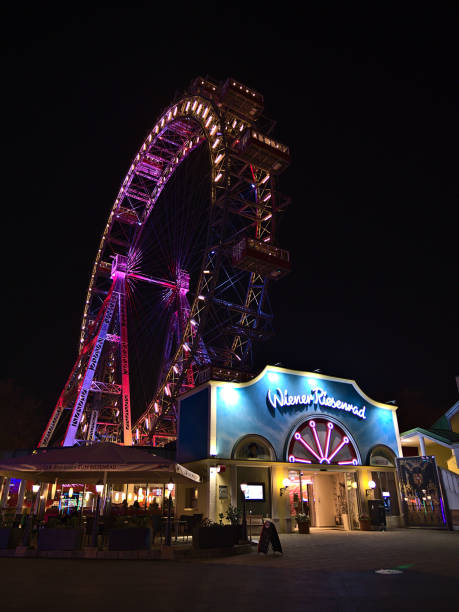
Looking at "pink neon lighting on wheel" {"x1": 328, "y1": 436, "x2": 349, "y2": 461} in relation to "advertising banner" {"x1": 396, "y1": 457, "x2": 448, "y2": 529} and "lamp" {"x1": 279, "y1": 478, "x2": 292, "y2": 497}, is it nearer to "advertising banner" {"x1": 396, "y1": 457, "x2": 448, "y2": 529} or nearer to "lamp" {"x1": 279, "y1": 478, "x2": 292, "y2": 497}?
"lamp" {"x1": 279, "y1": 478, "x2": 292, "y2": 497}

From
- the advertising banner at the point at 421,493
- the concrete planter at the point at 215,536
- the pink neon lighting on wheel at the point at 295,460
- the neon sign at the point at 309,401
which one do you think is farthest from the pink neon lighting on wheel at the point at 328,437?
the concrete planter at the point at 215,536

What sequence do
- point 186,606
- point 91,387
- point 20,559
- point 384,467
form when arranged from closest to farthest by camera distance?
point 186,606, point 20,559, point 384,467, point 91,387

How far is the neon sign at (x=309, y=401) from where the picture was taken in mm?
19125

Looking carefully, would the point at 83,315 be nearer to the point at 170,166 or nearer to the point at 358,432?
the point at 170,166

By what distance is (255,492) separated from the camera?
691 inches

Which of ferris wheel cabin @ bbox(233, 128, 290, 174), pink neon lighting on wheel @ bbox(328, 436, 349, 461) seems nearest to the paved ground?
pink neon lighting on wheel @ bbox(328, 436, 349, 461)

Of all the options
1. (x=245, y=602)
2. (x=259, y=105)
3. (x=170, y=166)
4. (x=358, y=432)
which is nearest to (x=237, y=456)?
(x=358, y=432)

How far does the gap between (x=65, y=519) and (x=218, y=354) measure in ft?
43.2

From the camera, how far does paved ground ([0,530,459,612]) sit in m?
5.73

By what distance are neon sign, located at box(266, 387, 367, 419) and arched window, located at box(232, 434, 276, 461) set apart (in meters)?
1.56

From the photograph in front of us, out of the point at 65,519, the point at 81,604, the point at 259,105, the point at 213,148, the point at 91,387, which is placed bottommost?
the point at 81,604

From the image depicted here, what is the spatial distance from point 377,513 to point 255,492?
17.9 feet

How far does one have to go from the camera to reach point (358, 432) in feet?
68.9

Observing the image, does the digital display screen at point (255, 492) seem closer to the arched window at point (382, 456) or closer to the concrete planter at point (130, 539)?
the arched window at point (382, 456)
